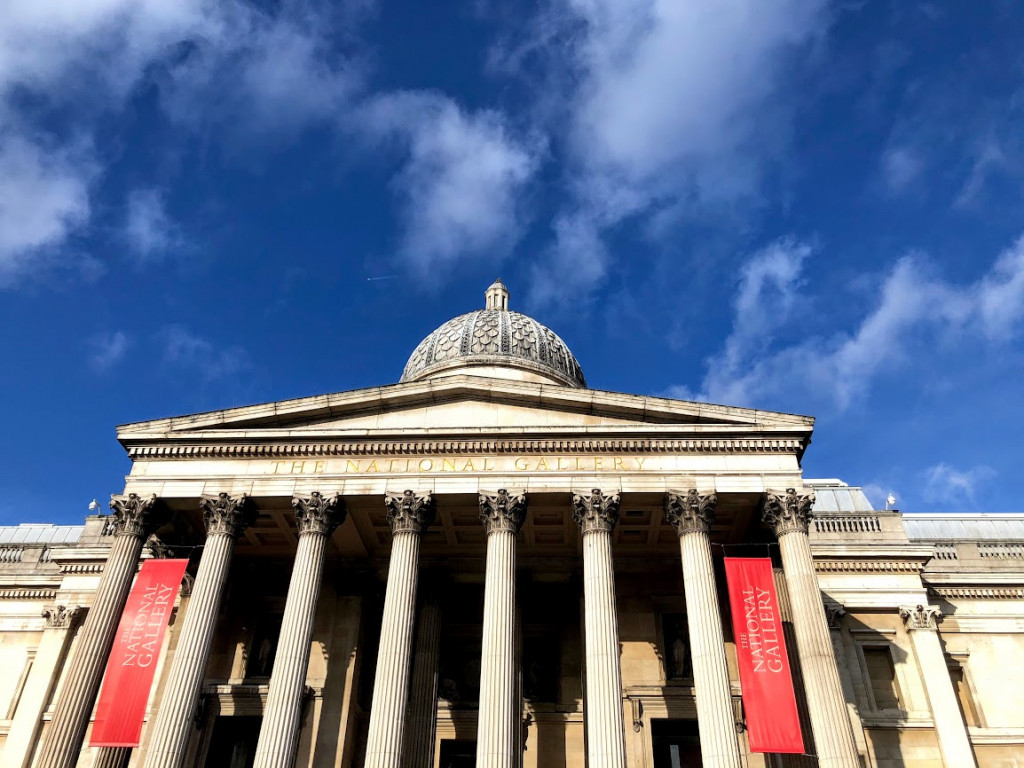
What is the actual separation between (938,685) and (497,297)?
950 inches

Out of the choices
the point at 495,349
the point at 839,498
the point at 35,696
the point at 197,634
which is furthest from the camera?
the point at 839,498

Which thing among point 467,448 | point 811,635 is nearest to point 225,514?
point 467,448

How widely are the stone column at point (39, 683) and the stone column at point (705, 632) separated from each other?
21.9 metres

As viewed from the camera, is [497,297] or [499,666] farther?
[497,297]

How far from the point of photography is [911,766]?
83.3ft

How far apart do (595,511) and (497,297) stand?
18943mm

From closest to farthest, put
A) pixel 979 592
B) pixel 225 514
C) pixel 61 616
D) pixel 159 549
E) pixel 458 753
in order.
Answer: pixel 225 514 < pixel 159 549 < pixel 458 753 < pixel 61 616 < pixel 979 592

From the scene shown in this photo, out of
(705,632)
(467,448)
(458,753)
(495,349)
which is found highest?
(495,349)

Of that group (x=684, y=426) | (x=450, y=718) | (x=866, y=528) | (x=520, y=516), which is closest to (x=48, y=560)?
(x=450, y=718)

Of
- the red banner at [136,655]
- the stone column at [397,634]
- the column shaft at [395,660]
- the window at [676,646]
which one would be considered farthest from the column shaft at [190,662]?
the window at [676,646]

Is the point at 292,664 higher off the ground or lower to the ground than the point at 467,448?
lower

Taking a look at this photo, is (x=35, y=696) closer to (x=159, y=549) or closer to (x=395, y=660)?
(x=159, y=549)

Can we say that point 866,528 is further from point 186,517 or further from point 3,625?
point 3,625

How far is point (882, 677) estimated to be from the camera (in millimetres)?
27484
